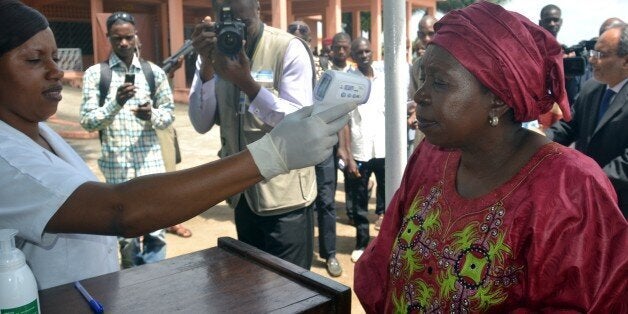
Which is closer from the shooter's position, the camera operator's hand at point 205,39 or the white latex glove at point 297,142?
the white latex glove at point 297,142

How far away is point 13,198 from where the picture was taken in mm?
1252

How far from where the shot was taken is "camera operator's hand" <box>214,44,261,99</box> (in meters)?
2.34

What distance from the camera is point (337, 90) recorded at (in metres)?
1.52

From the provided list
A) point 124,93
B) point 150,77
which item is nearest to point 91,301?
point 124,93

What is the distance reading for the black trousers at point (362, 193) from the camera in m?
4.40

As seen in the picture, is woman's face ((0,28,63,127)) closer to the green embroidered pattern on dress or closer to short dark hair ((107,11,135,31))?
the green embroidered pattern on dress

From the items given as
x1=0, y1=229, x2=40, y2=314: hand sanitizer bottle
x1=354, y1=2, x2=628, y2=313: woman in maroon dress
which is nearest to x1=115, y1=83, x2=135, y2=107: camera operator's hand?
x1=354, y1=2, x2=628, y2=313: woman in maroon dress

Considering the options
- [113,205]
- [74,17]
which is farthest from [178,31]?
[113,205]

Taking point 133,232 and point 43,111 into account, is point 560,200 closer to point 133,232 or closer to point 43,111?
point 133,232

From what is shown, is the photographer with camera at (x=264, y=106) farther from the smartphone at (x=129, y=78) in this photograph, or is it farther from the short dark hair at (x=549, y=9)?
the short dark hair at (x=549, y=9)

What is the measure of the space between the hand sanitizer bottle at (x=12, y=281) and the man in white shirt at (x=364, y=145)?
11.3 ft

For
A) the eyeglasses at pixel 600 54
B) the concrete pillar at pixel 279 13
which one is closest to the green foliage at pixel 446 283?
the eyeglasses at pixel 600 54

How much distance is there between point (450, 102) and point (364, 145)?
3.08 meters

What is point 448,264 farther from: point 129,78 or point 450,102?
point 129,78
